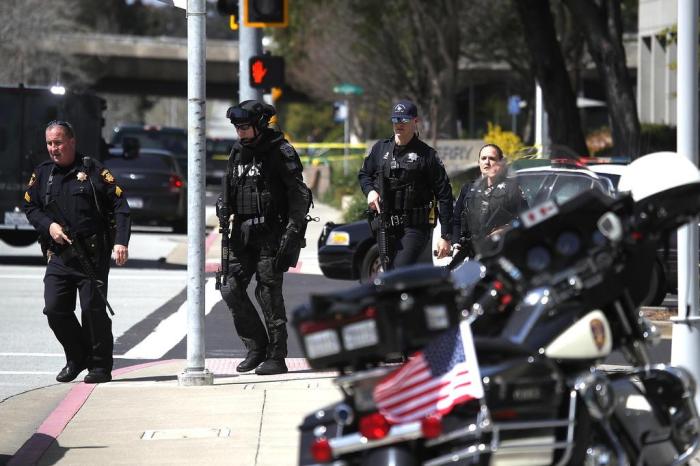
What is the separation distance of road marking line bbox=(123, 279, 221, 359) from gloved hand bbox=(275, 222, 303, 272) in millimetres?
1198

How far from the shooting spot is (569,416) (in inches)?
197

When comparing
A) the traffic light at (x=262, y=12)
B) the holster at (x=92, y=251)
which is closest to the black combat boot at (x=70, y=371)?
the holster at (x=92, y=251)

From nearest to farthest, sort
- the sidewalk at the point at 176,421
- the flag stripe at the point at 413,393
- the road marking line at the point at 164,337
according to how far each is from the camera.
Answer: the flag stripe at the point at 413,393
the sidewalk at the point at 176,421
the road marking line at the point at 164,337

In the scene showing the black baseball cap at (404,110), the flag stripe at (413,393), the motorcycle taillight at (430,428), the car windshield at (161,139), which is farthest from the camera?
the car windshield at (161,139)

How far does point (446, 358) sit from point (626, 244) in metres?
0.83

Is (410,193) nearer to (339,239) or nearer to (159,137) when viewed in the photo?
(339,239)

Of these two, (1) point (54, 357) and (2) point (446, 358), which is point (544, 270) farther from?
(1) point (54, 357)

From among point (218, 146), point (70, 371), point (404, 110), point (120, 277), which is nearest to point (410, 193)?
point (404, 110)

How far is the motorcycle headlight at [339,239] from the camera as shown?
628 inches

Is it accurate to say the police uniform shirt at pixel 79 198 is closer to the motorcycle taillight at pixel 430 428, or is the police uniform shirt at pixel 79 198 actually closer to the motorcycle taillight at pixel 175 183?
the motorcycle taillight at pixel 430 428

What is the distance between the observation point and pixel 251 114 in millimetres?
10086

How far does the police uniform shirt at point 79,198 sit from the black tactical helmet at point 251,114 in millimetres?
997

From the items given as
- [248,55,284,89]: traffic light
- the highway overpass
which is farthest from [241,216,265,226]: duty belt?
the highway overpass

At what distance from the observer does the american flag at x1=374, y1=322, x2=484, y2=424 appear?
4.76m
